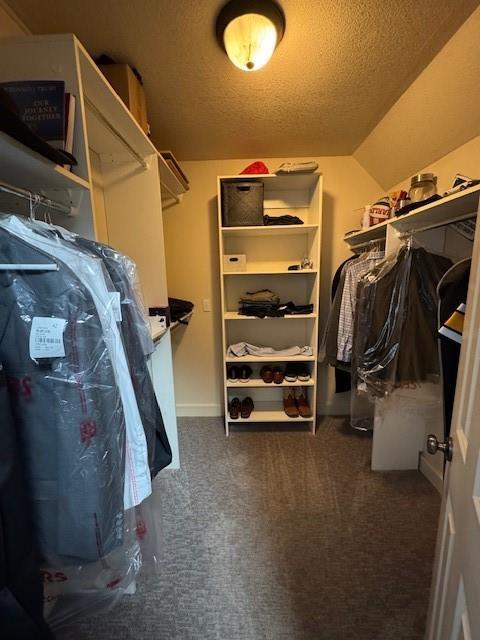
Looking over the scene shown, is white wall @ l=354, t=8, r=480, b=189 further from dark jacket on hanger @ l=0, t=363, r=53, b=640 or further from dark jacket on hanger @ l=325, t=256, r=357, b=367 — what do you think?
dark jacket on hanger @ l=0, t=363, r=53, b=640

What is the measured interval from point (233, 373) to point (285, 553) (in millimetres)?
1251

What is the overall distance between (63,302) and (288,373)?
1.90 m

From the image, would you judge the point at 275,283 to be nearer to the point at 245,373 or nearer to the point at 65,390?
the point at 245,373

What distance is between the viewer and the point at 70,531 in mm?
631

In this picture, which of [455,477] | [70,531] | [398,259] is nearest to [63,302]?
[70,531]

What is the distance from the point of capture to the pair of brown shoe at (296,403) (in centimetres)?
225

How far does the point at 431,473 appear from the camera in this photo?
1.71 m

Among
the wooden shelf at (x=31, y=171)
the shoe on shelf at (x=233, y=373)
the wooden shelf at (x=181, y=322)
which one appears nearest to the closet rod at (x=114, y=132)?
the wooden shelf at (x=31, y=171)

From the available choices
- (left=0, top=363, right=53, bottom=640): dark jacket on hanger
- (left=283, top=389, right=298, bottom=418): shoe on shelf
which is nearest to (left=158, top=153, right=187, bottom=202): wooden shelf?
(left=0, top=363, right=53, bottom=640): dark jacket on hanger

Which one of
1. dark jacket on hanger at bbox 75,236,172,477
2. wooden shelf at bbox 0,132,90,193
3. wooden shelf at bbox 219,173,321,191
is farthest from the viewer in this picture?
wooden shelf at bbox 219,173,321,191

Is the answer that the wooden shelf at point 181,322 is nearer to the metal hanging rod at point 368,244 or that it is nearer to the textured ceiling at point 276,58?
the textured ceiling at point 276,58

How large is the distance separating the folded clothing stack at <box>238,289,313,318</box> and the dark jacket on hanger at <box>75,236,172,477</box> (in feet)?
4.09

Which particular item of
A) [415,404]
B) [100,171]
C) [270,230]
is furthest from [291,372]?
[100,171]

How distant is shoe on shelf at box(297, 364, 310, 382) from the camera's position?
217 cm
